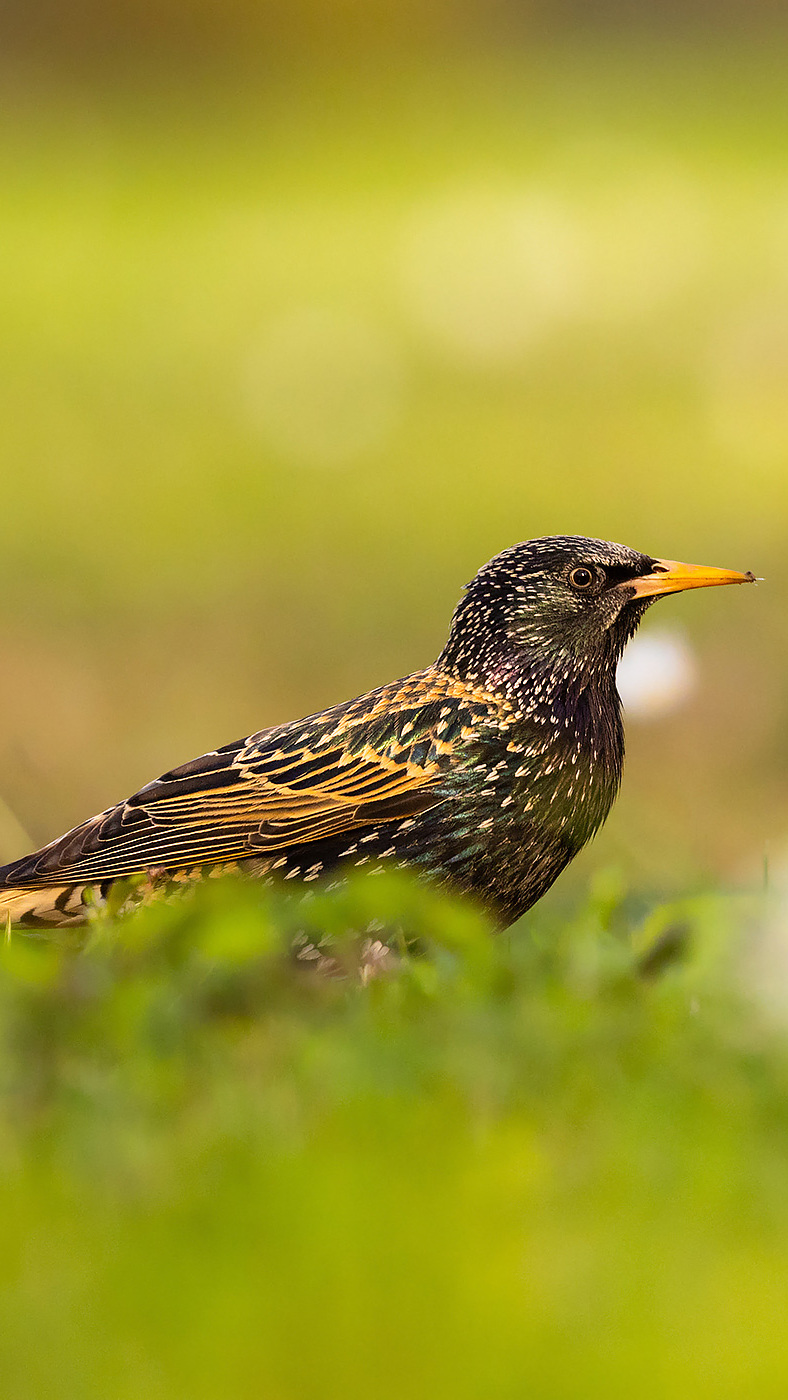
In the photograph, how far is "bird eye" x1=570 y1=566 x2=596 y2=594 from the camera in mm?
4727

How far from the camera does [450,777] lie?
441cm

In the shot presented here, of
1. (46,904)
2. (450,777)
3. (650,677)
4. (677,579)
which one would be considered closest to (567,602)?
(677,579)

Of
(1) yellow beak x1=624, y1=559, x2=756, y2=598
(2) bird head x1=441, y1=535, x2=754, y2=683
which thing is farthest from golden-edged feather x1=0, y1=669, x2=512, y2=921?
(1) yellow beak x1=624, y1=559, x2=756, y2=598

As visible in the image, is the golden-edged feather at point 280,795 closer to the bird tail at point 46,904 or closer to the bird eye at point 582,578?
the bird tail at point 46,904

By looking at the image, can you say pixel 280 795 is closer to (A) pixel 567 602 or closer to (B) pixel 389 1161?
(A) pixel 567 602

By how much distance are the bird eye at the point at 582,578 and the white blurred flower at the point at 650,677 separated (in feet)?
1.00

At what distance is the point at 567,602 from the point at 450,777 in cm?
62

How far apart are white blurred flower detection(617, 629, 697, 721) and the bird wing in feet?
1.87

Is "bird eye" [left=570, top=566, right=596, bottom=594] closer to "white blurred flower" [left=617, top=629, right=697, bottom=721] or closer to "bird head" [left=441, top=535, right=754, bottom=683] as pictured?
"bird head" [left=441, top=535, right=754, bottom=683]

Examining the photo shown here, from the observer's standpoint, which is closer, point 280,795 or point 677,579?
point 280,795

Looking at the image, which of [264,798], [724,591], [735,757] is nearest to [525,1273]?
[264,798]

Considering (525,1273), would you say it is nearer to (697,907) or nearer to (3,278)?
(697,907)

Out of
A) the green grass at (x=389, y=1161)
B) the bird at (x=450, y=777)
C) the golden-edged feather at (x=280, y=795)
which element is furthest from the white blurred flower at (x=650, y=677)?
the green grass at (x=389, y=1161)

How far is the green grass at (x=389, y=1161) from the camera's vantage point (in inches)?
92.0
